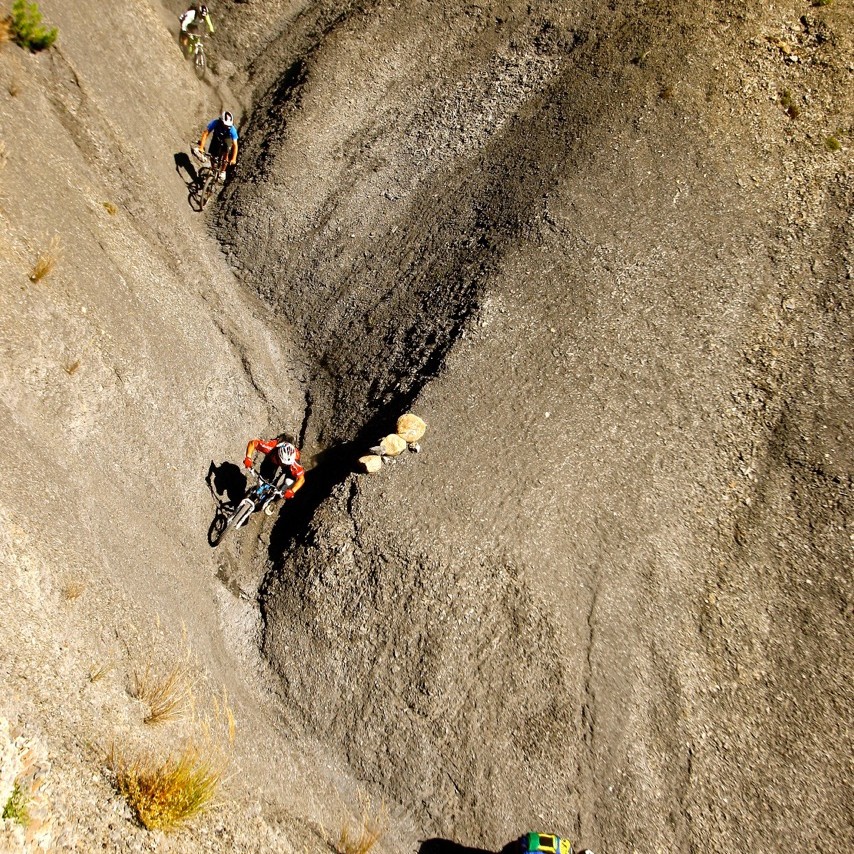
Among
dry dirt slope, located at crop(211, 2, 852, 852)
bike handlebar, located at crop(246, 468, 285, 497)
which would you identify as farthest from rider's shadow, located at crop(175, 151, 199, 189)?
bike handlebar, located at crop(246, 468, 285, 497)

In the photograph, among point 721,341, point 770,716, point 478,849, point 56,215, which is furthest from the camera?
point 721,341

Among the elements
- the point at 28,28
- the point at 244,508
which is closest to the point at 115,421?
the point at 244,508

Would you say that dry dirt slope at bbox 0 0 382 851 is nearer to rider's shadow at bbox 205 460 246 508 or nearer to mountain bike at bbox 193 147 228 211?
rider's shadow at bbox 205 460 246 508

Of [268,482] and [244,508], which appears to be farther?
[268,482]

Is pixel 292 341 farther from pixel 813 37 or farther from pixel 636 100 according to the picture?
pixel 813 37

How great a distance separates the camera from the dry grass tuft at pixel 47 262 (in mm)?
12125

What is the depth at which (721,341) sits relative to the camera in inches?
583

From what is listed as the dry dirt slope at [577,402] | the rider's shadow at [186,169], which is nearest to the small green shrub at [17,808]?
the dry dirt slope at [577,402]

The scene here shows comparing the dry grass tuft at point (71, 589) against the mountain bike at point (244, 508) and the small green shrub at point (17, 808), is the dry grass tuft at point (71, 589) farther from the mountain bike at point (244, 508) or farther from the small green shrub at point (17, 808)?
the mountain bike at point (244, 508)

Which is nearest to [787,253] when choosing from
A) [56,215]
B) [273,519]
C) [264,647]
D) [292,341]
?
[292,341]

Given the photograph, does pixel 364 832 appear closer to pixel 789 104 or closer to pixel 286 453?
pixel 286 453

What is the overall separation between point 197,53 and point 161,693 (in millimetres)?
19951

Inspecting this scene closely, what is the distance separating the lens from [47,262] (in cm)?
1227

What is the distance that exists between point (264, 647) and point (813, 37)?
21.2 meters
